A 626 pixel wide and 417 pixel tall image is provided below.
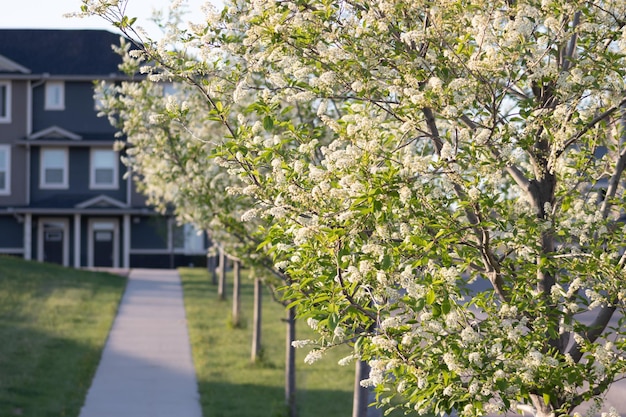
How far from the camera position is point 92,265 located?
3953 cm

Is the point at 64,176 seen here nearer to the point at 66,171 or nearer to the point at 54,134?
the point at 66,171

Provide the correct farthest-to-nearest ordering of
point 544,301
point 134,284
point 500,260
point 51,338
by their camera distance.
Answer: point 134,284, point 51,338, point 500,260, point 544,301

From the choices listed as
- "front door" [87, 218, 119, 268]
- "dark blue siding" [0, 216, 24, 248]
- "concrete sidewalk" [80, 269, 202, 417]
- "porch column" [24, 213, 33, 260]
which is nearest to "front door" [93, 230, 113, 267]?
"front door" [87, 218, 119, 268]

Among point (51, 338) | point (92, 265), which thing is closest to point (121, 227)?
point (92, 265)

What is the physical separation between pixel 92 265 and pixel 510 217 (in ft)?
116

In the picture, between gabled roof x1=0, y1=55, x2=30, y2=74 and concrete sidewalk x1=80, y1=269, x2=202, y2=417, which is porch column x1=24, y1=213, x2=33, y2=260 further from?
concrete sidewalk x1=80, y1=269, x2=202, y2=417

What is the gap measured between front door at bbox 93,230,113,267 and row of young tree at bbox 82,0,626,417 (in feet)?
113

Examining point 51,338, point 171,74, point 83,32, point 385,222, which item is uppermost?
point 83,32

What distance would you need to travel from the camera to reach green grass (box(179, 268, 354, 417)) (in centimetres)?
1385

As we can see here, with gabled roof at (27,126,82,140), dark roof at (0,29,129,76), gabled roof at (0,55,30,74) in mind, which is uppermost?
dark roof at (0,29,129,76)

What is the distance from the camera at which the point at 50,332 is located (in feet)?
65.0

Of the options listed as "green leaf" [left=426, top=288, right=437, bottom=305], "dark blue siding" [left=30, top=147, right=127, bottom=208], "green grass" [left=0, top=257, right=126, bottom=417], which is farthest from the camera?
"dark blue siding" [left=30, top=147, right=127, bottom=208]

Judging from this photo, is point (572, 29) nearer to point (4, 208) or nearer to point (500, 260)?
point (500, 260)

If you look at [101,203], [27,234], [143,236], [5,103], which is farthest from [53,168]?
[143,236]
